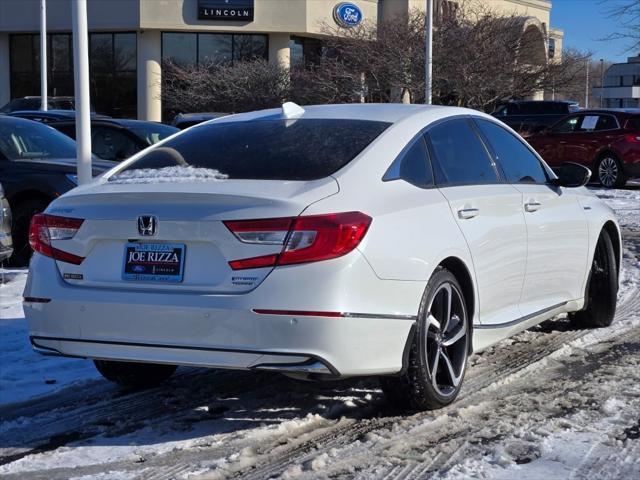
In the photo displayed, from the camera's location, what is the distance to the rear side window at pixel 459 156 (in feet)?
17.0

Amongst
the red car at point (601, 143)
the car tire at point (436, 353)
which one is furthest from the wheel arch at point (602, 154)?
the car tire at point (436, 353)

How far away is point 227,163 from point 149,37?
1404 inches

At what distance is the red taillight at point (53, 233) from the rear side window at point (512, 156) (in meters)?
2.61

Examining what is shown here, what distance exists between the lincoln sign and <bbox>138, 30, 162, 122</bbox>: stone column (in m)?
2.26

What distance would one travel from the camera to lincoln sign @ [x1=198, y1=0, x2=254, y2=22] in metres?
38.3

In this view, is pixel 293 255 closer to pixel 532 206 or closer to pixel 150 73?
pixel 532 206

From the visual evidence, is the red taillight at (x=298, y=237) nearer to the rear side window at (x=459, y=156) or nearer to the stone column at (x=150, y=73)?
the rear side window at (x=459, y=156)

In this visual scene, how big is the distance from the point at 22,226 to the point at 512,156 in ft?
18.4

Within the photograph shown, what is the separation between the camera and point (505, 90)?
26.2 meters

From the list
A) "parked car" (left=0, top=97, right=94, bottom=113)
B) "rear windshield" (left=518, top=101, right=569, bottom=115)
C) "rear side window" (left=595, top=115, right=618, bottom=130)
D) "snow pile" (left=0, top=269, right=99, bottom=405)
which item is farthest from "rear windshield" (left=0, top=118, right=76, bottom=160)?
"rear windshield" (left=518, top=101, right=569, bottom=115)

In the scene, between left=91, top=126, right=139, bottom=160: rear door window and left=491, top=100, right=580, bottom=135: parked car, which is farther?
left=491, top=100, right=580, bottom=135: parked car

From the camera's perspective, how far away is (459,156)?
5.42 metres

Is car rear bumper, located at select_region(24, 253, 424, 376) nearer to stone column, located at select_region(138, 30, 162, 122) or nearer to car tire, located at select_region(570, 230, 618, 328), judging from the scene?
car tire, located at select_region(570, 230, 618, 328)

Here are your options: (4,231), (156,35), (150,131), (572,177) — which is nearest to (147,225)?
(572,177)
